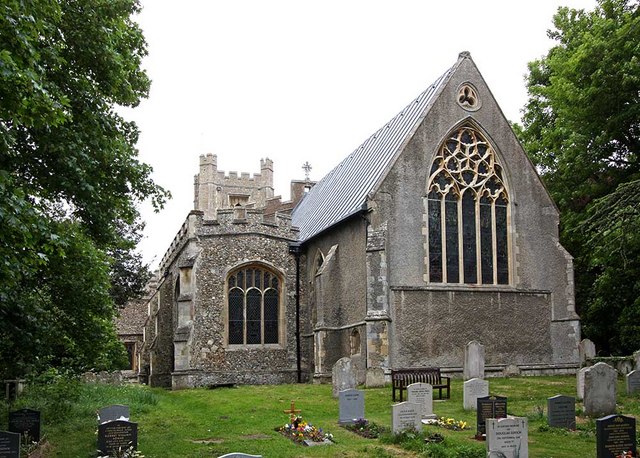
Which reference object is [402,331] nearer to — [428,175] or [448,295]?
[448,295]

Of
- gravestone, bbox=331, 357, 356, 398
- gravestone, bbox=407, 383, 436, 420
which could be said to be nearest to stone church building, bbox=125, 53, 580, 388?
gravestone, bbox=331, 357, 356, 398

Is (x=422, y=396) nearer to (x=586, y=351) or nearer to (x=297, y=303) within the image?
(x=586, y=351)

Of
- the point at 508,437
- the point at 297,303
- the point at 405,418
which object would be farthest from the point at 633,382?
the point at 297,303

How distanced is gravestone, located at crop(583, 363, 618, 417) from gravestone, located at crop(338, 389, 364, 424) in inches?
177

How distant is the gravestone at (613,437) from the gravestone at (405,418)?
3.25 m

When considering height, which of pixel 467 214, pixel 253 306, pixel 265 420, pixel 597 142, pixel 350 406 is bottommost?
pixel 265 420

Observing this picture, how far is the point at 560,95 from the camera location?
2647cm

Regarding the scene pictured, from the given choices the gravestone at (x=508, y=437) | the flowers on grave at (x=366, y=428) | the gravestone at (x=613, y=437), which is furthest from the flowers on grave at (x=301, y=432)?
the gravestone at (x=613, y=437)

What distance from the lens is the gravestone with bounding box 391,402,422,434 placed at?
12.0 meters

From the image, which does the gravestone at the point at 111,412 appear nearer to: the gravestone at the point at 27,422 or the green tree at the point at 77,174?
the gravestone at the point at 27,422

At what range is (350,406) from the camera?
1385 cm

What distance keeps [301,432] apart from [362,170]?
16.6m

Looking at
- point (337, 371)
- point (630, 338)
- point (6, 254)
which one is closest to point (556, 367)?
point (630, 338)

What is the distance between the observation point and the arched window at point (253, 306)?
25734 mm
